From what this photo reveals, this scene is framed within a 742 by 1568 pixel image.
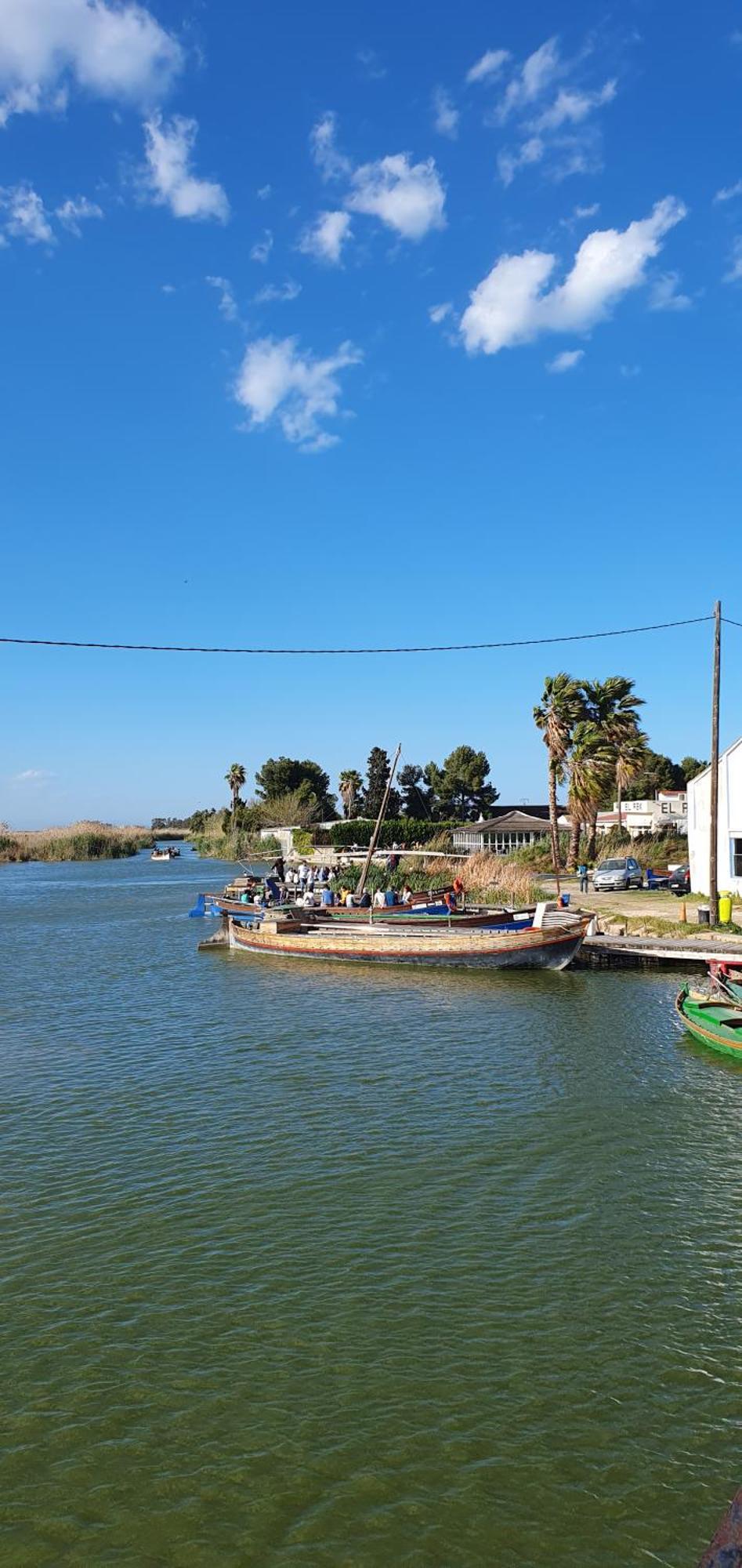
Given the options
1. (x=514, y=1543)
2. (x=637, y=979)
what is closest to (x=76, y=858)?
(x=637, y=979)

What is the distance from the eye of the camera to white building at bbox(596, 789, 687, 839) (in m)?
69.3

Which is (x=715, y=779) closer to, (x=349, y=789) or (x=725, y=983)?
(x=725, y=983)

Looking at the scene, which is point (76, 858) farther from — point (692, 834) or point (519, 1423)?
point (519, 1423)

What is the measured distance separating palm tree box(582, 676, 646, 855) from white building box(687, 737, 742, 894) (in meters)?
24.2

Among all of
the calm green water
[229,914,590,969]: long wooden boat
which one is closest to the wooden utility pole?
[229,914,590,969]: long wooden boat

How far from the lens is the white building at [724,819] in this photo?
34.0 meters

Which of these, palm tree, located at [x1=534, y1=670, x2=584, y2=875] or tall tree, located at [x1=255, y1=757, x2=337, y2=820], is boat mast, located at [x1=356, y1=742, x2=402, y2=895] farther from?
tall tree, located at [x1=255, y1=757, x2=337, y2=820]

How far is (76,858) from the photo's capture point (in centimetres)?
12731

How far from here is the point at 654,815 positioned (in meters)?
72.9

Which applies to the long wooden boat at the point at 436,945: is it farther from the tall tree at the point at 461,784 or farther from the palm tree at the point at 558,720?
the tall tree at the point at 461,784

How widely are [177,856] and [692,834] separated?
9924cm

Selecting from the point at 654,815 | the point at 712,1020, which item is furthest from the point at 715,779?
the point at 654,815

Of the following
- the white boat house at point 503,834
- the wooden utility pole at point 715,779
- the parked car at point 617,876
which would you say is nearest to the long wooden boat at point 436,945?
the wooden utility pole at point 715,779

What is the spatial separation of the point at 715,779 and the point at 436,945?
11.5m
